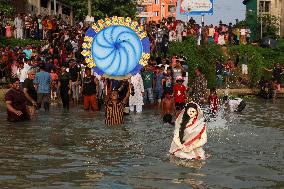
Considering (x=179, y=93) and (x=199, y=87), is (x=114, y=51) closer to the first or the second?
(x=179, y=93)

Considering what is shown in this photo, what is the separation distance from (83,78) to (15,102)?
5.21m

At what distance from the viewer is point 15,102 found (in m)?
19.7

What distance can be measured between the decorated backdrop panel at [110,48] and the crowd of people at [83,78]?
29.4 inches

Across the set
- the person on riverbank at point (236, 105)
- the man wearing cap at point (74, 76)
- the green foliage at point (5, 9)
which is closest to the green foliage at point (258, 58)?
the green foliage at point (5, 9)

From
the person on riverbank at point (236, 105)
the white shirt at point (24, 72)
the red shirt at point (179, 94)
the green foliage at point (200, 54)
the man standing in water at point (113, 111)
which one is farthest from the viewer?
the green foliage at point (200, 54)

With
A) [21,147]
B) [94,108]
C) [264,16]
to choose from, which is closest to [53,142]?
[21,147]

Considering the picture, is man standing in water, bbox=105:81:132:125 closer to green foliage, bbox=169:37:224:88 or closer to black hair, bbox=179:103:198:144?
black hair, bbox=179:103:198:144

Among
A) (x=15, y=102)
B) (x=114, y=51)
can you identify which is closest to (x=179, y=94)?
(x=114, y=51)

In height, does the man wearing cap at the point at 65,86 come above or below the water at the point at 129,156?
above

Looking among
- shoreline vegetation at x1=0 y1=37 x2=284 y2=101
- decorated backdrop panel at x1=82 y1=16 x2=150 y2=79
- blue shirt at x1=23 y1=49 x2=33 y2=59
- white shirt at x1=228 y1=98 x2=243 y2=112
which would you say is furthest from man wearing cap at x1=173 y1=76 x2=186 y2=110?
shoreline vegetation at x1=0 y1=37 x2=284 y2=101

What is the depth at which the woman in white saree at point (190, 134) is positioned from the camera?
43.5 feet

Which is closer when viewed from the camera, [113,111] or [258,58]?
[113,111]

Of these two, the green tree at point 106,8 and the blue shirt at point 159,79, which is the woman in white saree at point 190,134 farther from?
the green tree at point 106,8

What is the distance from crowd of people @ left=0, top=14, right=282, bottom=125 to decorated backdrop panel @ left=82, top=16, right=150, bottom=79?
0.75 m
